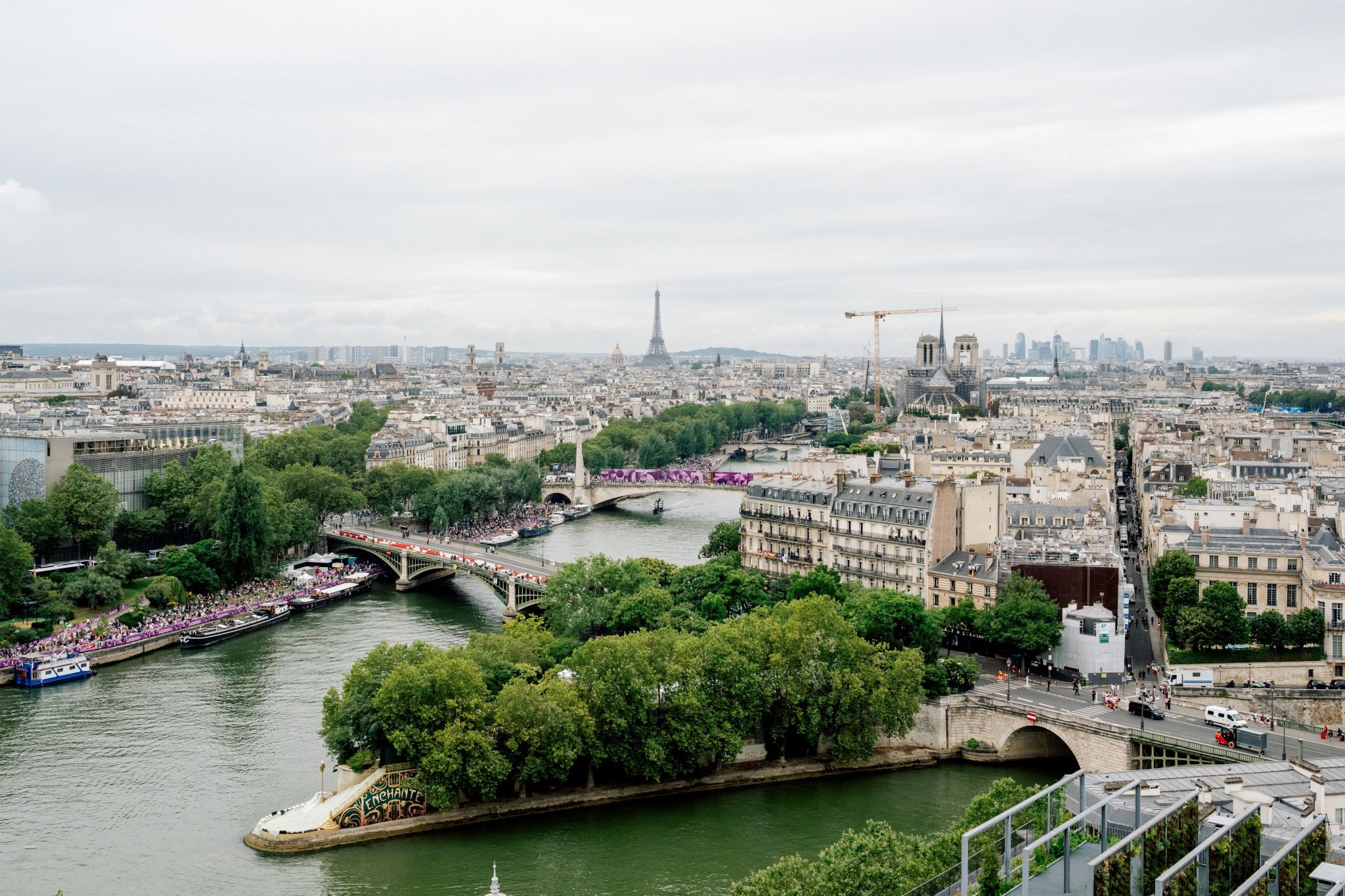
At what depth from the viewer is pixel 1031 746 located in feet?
86.0

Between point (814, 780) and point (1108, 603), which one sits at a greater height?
point (1108, 603)

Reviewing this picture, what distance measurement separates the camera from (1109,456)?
6100 cm

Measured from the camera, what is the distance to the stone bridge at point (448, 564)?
132ft

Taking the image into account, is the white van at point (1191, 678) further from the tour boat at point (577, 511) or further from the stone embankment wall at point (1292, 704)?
the tour boat at point (577, 511)

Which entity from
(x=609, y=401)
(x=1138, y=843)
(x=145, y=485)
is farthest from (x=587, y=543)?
(x=609, y=401)

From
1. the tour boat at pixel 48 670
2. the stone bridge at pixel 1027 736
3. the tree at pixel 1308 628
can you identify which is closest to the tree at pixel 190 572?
the tour boat at pixel 48 670

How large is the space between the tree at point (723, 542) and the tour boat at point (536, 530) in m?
15.1

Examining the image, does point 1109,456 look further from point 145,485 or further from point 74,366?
point 74,366

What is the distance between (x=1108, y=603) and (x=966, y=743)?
5.84 meters

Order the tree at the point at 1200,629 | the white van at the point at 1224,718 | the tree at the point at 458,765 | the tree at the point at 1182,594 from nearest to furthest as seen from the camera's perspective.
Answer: the tree at the point at 458,765
the white van at the point at 1224,718
the tree at the point at 1200,629
the tree at the point at 1182,594

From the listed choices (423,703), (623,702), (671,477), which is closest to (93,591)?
(423,703)

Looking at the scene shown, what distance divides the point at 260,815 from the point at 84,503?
22901mm

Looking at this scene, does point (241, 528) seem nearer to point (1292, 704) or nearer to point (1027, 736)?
point (1027, 736)

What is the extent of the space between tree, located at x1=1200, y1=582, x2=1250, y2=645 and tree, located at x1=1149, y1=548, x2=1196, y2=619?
1.06 meters
